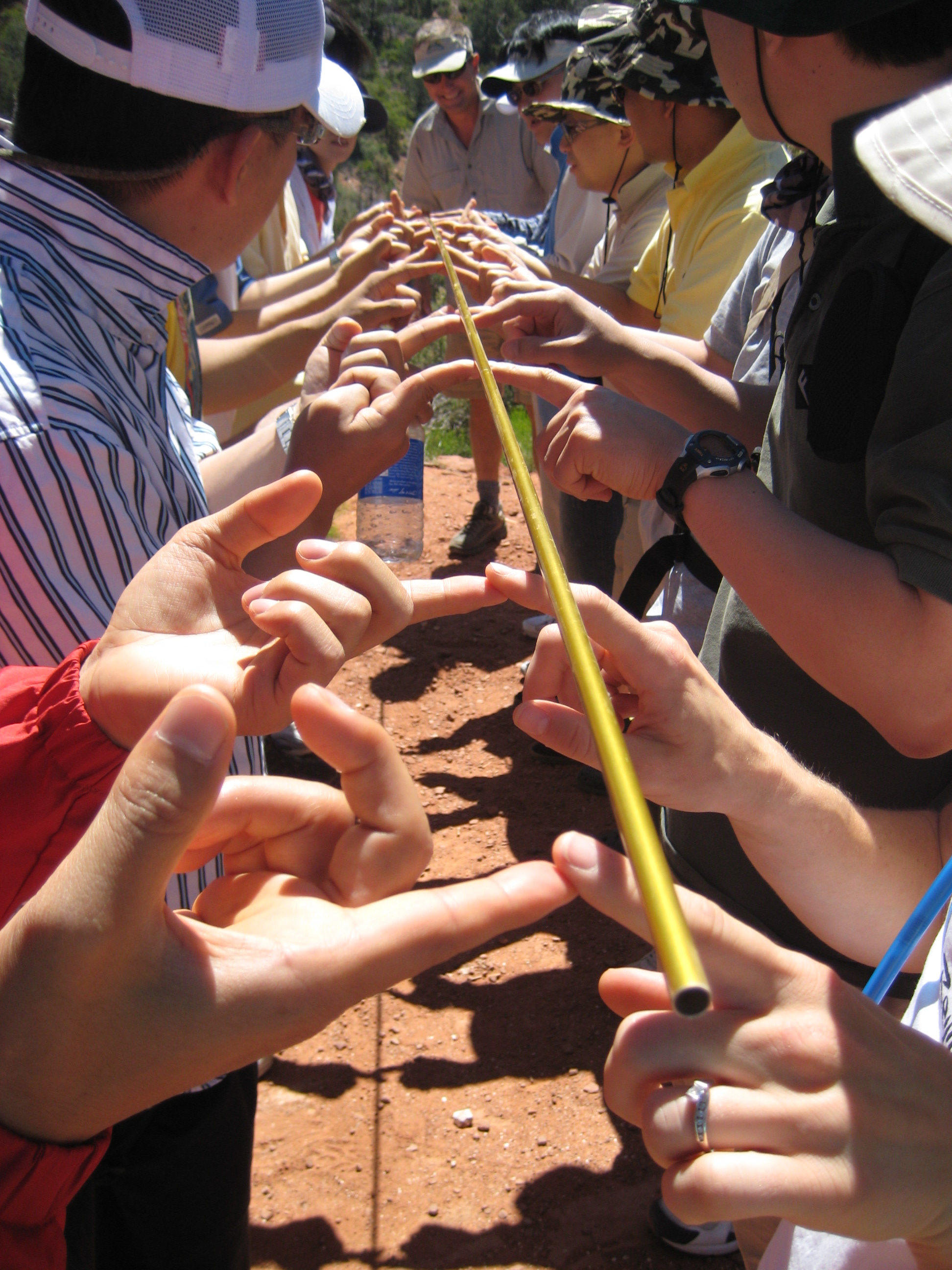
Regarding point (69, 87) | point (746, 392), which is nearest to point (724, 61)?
point (746, 392)

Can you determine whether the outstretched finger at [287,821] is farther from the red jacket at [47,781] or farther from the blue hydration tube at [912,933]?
the blue hydration tube at [912,933]

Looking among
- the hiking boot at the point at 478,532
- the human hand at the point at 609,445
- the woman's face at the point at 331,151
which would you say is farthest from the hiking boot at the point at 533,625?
the human hand at the point at 609,445

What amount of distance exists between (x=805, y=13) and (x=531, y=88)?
5.04 meters

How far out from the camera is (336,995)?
2.68 feet

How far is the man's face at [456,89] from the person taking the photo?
20.0ft

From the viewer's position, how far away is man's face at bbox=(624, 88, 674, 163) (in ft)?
10.1

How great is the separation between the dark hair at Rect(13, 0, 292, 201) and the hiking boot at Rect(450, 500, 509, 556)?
14.6ft

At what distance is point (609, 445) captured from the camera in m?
1.71

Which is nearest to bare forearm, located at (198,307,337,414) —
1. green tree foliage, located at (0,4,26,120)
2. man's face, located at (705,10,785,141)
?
man's face, located at (705,10,785,141)

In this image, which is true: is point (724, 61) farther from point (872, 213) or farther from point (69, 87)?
point (69, 87)

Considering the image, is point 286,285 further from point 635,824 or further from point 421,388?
point 635,824

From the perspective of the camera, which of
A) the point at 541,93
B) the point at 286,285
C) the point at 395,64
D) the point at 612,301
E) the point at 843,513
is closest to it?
the point at 843,513

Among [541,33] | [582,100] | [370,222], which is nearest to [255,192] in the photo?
[370,222]

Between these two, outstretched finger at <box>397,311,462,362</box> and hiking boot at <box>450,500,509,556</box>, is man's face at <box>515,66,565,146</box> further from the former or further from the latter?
outstretched finger at <box>397,311,462,362</box>
